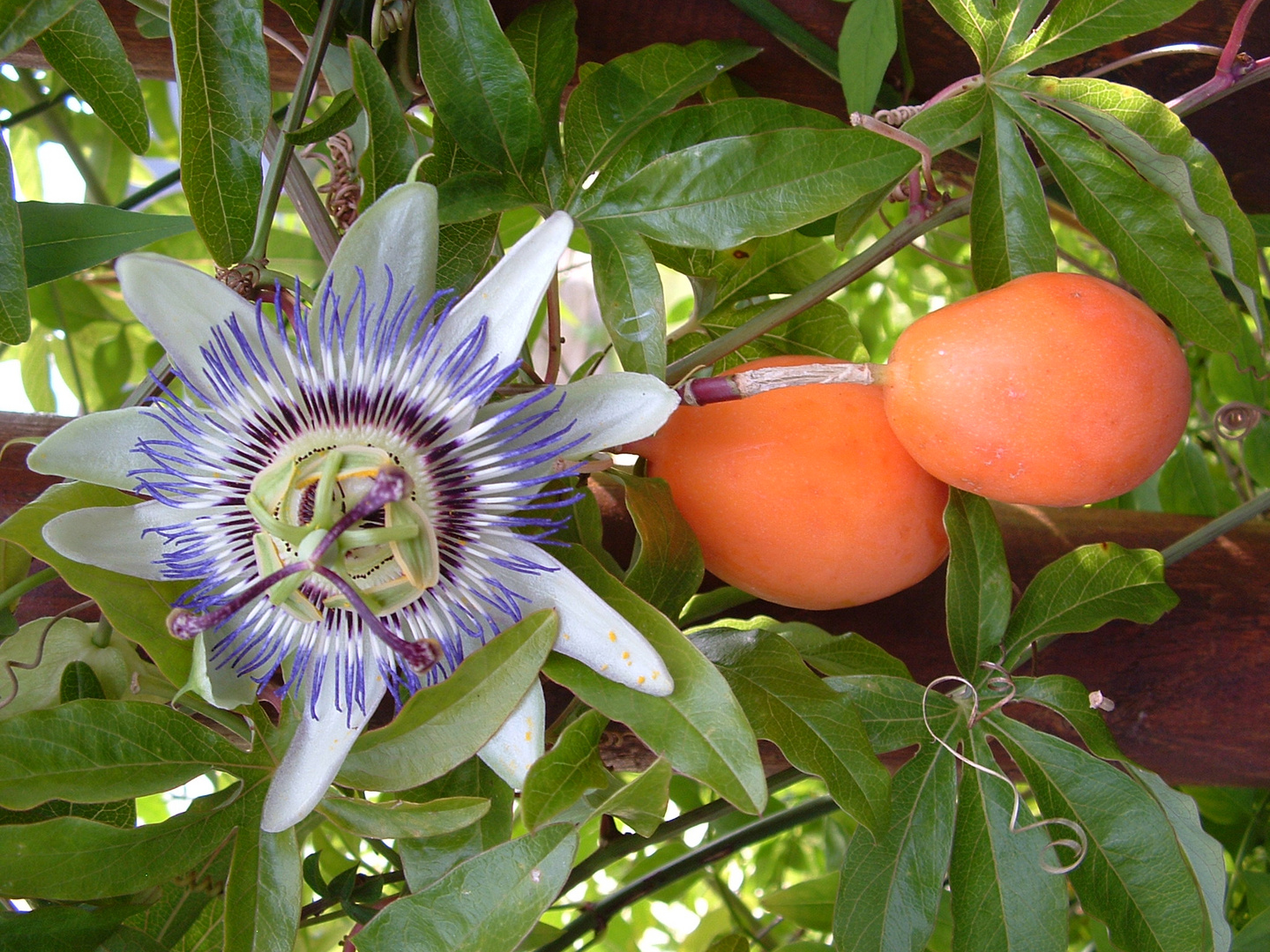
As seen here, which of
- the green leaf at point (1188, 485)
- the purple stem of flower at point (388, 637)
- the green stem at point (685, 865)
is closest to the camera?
the purple stem of flower at point (388, 637)

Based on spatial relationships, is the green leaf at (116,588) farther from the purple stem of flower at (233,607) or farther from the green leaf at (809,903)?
the green leaf at (809,903)

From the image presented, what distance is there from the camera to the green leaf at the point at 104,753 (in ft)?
2.61

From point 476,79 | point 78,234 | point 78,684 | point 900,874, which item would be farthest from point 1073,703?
point 78,234

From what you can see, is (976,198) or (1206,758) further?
(1206,758)

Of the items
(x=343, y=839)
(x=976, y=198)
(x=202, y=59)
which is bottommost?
(x=343, y=839)

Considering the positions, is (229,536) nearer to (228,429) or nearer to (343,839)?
(228,429)

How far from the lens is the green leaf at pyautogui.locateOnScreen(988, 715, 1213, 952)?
3.00 ft

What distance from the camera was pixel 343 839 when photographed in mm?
1518

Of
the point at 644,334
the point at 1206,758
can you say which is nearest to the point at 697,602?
the point at 644,334

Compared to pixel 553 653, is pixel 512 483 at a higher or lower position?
higher

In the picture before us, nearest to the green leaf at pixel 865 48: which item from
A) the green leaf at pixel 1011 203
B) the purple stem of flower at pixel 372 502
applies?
the green leaf at pixel 1011 203

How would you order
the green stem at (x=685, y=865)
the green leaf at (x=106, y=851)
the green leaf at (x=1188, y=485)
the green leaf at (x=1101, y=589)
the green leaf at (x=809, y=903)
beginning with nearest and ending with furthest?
1. the green leaf at (x=106, y=851)
2. the green leaf at (x=1101, y=589)
3. the green stem at (x=685, y=865)
4. the green leaf at (x=809, y=903)
5. the green leaf at (x=1188, y=485)

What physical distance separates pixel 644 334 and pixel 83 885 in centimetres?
63

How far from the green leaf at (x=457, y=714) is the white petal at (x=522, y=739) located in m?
0.04
